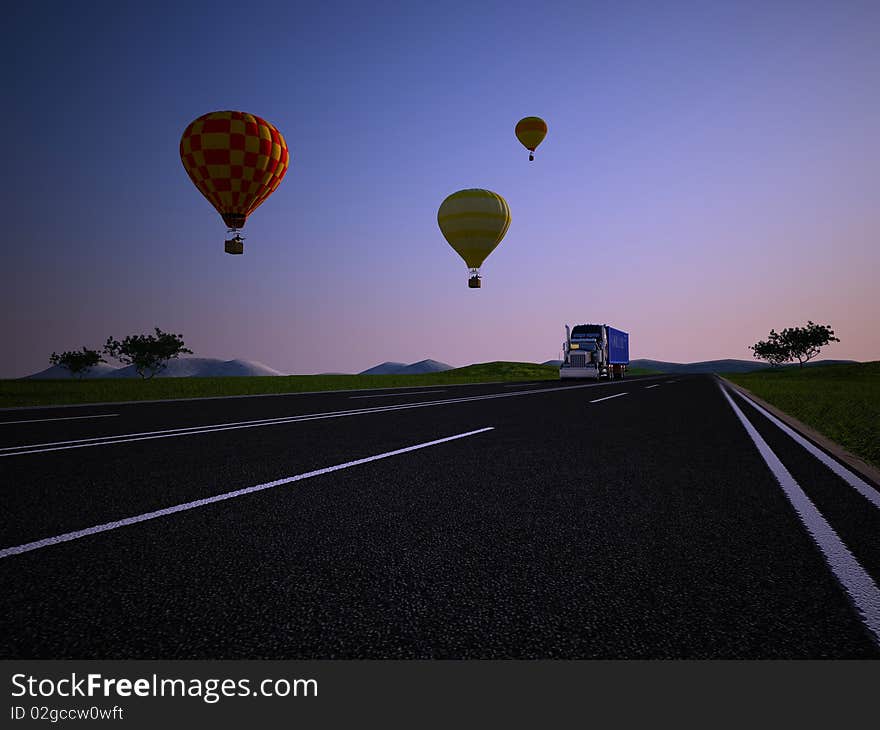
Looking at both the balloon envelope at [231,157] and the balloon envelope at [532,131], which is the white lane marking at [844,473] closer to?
the balloon envelope at [231,157]

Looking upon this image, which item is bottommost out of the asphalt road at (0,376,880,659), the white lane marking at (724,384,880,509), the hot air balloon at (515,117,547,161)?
the asphalt road at (0,376,880,659)

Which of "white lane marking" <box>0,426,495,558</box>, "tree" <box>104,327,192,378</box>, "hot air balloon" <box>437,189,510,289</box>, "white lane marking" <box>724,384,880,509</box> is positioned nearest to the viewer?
"white lane marking" <box>0,426,495,558</box>

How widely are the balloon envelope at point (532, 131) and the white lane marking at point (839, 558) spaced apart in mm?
41438

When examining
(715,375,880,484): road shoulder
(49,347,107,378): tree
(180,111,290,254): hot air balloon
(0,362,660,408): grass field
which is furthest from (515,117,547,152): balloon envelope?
(49,347,107,378): tree

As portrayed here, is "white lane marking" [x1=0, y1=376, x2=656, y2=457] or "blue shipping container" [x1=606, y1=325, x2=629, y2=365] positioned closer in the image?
"white lane marking" [x1=0, y1=376, x2=656, y2=457]

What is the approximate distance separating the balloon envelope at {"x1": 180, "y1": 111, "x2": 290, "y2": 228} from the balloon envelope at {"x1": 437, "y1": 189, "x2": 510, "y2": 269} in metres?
13.4

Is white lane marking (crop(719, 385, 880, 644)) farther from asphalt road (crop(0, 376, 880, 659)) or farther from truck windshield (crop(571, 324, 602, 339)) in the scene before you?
truck windshield (crop(571, 324, 602, 339))

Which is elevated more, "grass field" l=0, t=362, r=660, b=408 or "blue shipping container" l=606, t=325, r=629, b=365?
"blue shipping container" l=606, t=325, r=629, b=365

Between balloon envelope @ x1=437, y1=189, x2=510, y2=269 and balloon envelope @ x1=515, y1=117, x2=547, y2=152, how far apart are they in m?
7.80

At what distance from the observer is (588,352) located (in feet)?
122

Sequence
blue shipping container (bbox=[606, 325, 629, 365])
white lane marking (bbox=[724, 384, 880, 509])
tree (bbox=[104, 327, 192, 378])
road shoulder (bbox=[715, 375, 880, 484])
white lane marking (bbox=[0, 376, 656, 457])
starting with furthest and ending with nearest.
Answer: tree (bbox=[104, 327, 192, 378]) < blue shipping container (bbox=[606, 325, 629, 365]) < white lane marking (bbox=[0, 376, 656, 457]) < road shoulder (bbox=[715, 375, 880, 484]) < white lane marking (bbox=[724, 384, 880, 509])

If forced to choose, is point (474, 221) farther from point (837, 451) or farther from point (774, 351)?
point (774, 351)

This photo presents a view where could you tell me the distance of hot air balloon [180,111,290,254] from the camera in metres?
24.5
